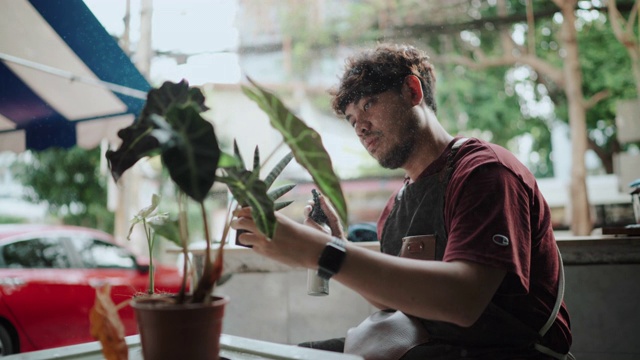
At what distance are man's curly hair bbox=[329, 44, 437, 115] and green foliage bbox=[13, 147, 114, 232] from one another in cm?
639

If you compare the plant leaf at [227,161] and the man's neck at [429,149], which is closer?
the plant leaf at [227,161]

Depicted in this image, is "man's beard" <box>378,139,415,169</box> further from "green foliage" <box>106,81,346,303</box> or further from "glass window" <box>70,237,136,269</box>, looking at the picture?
"glass window" <box>70,237,136,269</box>

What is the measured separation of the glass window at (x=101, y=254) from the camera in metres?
4.14

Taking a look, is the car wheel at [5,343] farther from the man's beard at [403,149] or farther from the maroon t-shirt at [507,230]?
the maroon t-shirt at [507,230]

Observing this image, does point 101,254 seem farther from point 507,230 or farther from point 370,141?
point 507,230

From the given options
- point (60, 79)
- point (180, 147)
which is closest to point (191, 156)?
point (180, 147)

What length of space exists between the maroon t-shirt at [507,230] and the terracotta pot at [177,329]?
0.48 m

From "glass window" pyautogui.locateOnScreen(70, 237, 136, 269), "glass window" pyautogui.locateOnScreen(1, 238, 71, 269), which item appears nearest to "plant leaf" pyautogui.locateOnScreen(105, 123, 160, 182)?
"glass window" pyautogui.locateOnScreen(1, 238, 71, 269)

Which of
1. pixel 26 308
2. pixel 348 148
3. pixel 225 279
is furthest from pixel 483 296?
pixel 348 148

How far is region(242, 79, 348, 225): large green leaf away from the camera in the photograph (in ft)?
2.65

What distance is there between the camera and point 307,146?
0.82 metres

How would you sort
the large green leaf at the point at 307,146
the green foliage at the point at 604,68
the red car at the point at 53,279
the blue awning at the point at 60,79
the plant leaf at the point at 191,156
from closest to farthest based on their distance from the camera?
the plant leaf at the point at 191,156 → the large green leaf at the point at 307,146 → the blue awning at the point at 60,79 → the red car at the point at 53,279 → the green foliage at the point at 604,68

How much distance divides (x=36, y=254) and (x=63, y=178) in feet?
12.5

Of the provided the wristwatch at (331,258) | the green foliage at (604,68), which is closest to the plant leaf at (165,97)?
the wristwatch at (331,258)
